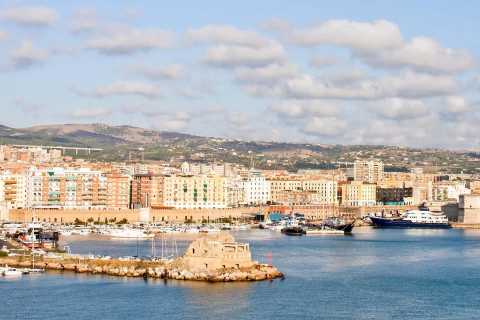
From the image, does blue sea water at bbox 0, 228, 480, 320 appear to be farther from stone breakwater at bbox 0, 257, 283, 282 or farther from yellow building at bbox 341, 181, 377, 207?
yellow building at bbox 341, 181, 377, 207

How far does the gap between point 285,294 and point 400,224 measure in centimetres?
6349

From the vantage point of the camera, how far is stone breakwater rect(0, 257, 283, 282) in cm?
3722

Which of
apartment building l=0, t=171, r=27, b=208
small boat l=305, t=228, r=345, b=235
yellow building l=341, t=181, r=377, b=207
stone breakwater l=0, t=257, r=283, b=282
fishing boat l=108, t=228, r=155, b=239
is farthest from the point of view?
yellow building l=341, t=181, r=377, b=207

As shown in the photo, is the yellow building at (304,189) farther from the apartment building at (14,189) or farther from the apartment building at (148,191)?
the apartment building at (14,189)

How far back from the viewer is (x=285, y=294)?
35219mm

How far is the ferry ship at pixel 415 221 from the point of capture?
96.2 metres

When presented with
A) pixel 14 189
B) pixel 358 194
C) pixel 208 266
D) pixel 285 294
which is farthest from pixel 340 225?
pixel 285 294

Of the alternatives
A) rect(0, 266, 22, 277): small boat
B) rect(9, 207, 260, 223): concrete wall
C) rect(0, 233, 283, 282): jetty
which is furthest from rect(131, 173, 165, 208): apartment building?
rect(0, 233, 283, 282): jetty

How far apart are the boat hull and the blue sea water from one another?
45562 millimetres

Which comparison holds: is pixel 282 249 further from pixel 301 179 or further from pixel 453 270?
pixel 301 179

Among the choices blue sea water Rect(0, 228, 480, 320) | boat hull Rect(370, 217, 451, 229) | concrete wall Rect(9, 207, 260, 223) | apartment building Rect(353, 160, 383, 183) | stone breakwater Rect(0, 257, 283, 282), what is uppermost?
apartment building Rect(353, 160, 383, 183)

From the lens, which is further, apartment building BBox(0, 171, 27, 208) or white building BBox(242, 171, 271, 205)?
white building BBox(242, 171, 271, 205)

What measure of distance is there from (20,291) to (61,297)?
2.36m

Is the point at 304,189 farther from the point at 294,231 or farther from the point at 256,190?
the point at 294,231
